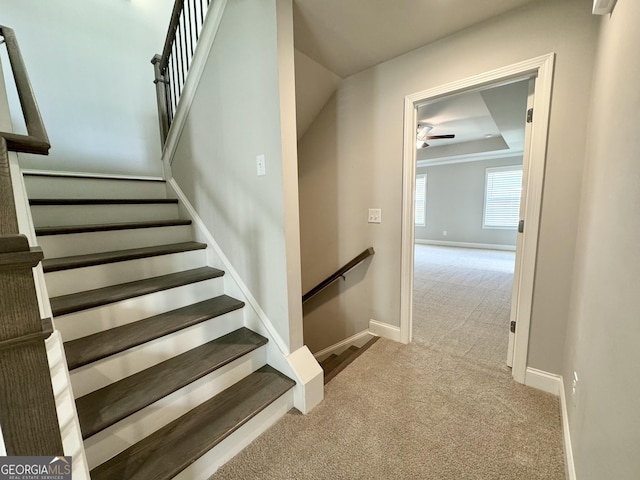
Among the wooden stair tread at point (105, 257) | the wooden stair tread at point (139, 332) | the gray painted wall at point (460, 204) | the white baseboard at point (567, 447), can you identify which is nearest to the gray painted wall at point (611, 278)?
the white baseboard at point (567, 447)

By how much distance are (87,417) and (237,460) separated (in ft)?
2.23

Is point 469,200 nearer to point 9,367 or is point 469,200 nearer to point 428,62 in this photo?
point 428,62

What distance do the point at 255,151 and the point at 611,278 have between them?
169 cm

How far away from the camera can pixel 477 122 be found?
4.51 metres

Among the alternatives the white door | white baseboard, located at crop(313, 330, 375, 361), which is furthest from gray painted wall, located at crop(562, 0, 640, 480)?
white baseboard, located at crop(313, 330, 375, 361)

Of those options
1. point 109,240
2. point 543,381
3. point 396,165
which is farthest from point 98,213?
point 543,381

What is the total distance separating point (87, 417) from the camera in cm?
105

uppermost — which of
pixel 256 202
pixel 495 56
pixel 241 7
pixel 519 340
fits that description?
pixel 241 7

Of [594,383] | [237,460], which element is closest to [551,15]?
[594,383]

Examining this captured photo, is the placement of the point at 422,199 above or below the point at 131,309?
above

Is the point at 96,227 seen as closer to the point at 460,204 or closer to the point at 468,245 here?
the point at 460,204

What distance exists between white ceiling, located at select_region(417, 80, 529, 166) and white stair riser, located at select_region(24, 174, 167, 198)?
2.67 m

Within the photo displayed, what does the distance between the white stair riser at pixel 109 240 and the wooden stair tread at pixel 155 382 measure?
3.14 ft

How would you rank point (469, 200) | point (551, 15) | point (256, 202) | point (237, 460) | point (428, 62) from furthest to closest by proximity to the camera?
point (469, 200), point (428, 62), point (256, 202), point (551, 15), point (237, 460)
